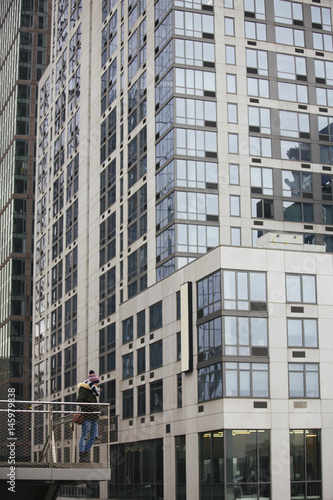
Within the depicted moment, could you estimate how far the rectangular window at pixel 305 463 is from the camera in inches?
1699

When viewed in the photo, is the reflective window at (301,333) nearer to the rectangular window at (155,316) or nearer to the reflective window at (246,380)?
the reflective window at (246,380)

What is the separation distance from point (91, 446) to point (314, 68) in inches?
1960

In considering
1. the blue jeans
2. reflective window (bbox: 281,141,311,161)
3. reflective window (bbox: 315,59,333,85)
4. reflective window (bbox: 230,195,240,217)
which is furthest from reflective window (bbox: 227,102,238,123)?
the blue jeans

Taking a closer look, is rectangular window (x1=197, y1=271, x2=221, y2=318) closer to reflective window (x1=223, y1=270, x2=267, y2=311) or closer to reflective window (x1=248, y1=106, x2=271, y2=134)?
reflective window (x1=223, y1=270, x2=267, y2=311)

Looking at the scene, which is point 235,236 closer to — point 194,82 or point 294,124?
point 294,124

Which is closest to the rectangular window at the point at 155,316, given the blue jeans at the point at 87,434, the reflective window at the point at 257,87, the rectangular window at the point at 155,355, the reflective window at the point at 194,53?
the rectangular window at the point at 155,355

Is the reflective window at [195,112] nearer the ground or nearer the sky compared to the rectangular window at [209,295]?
nearer the sky

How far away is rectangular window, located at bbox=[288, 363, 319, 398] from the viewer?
45094 mm

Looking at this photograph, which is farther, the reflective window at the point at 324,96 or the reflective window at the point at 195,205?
the reflective window at the point at 324,96

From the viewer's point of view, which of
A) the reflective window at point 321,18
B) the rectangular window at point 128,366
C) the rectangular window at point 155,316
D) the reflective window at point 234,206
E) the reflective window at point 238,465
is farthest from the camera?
the reflective window at point 321,18

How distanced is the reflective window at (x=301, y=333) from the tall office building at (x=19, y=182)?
73983mm

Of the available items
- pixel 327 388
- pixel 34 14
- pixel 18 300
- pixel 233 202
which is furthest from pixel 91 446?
pixel 34 14

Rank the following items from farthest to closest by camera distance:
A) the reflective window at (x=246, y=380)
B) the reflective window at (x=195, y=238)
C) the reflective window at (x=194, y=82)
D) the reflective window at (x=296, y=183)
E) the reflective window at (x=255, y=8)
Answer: the reflective window at (x=255, y=8) < the reflective window at (x=296, y=183) < the reflective window at (x=194, y=82) < the reflective window at (x=195, y=238) < the reflective window at (x=246, y=380)

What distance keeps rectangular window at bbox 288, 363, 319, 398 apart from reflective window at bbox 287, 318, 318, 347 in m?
1.22
